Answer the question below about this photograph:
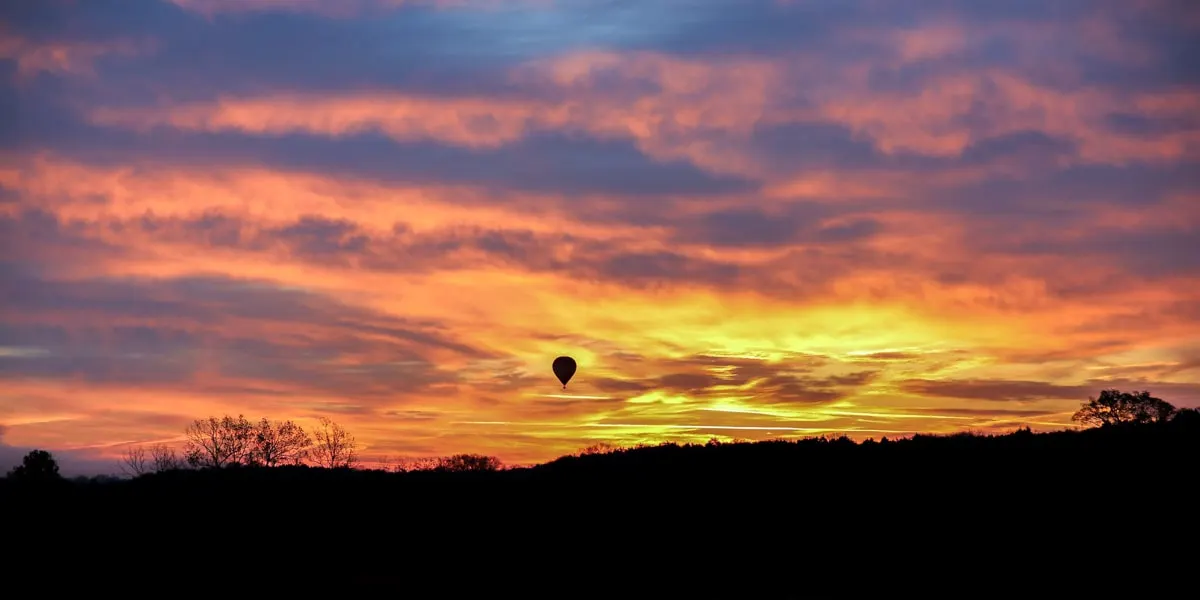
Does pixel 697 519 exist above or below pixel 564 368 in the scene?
below

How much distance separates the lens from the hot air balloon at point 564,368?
74.3 metres

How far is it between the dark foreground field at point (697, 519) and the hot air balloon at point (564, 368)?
31.1 meters

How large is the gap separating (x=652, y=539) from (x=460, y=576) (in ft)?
20.9

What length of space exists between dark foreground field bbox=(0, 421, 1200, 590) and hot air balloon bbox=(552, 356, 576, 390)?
3111 centimetres

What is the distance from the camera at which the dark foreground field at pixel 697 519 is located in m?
29.2

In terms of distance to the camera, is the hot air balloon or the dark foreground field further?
the hot air balloon

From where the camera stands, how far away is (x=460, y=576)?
30.3m

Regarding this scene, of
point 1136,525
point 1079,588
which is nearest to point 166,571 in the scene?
point 1079,588

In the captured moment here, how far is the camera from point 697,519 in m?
34.3

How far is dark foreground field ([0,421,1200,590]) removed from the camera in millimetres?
29189

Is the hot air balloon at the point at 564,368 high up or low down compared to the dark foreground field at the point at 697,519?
up

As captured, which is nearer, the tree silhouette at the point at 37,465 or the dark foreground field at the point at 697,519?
the dark foreground field at the point at 697,519

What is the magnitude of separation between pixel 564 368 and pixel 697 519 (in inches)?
1596

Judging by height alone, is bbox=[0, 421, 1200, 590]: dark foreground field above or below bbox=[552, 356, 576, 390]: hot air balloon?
below
